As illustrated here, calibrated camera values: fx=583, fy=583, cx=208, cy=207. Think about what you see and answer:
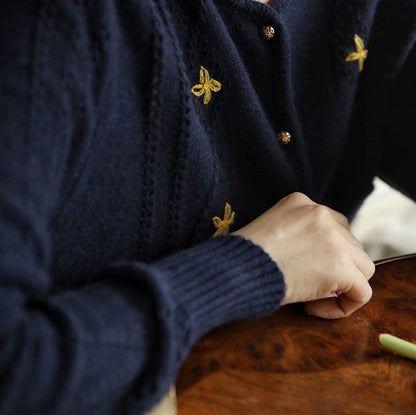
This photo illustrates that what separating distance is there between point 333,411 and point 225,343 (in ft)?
0.44

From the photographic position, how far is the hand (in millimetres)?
660

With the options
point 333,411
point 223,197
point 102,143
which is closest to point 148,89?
point 102,143

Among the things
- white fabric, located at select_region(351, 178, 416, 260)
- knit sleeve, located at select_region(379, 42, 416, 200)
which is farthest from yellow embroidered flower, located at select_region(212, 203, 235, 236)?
white fabric, located at select_region(351, 178, 416, 260)

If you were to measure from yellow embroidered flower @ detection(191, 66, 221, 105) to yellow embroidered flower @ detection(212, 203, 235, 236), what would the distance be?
15cm

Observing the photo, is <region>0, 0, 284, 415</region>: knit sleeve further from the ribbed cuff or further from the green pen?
the green pen

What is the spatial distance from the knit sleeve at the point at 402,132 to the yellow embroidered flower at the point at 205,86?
397 mm

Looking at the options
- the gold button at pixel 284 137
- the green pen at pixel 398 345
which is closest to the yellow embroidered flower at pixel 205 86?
the gold button at pixel 284 137

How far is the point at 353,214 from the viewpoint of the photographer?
108cm

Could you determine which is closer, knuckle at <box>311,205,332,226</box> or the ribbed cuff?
the ribbed cuff

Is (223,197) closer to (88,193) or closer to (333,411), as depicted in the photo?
(88,193)

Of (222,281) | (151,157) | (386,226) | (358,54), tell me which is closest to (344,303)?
(222,281)

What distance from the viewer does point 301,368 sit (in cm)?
59

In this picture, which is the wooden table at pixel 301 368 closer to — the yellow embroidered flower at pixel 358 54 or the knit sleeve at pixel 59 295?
the knit sleeve at pixel 59 295

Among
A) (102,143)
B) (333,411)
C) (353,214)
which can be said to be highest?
(102,143)
